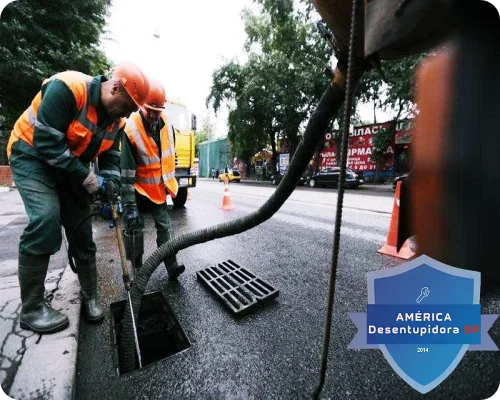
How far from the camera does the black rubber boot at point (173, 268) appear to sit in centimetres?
266

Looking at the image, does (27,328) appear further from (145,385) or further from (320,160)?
(320,160)

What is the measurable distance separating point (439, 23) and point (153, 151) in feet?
7.59

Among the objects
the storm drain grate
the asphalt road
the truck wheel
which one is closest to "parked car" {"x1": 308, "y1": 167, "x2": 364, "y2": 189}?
the truck wheel

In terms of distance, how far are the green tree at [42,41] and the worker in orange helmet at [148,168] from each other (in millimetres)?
9155

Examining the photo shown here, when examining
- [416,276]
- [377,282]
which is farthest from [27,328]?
[416,276]

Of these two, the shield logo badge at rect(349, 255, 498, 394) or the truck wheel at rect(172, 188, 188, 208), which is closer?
the shield logo badge at rect(349, 255, 498, 394)

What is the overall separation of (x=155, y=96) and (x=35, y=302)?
71.0 inches

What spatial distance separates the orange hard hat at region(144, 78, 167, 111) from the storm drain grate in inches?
65.7

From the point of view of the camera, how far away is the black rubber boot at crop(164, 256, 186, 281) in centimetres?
266

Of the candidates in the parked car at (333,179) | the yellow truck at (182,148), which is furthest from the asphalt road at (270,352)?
the parked car at (333,179)

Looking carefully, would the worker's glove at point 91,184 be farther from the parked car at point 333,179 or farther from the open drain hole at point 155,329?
the parked car at point 333,179

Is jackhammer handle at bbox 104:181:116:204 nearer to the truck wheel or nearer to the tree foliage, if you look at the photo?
the truck wheel

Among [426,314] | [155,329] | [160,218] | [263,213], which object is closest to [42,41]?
[160,218]

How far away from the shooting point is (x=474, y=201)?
92 cm
